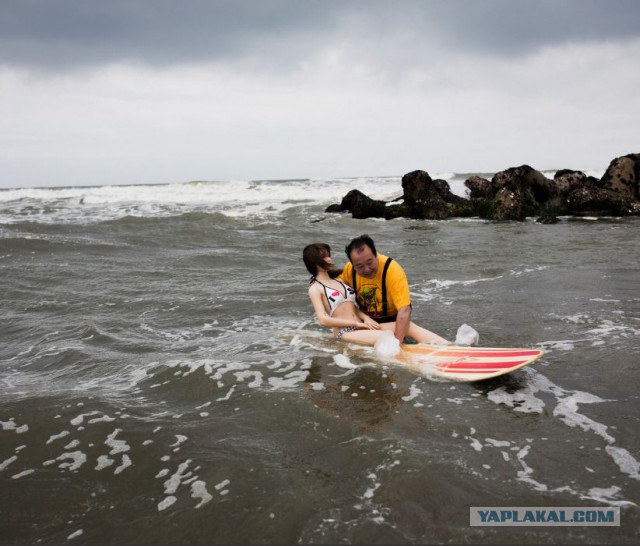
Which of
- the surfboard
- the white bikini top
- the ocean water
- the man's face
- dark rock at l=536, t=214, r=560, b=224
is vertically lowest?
the ocean water

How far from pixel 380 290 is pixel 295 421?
8.21 feet

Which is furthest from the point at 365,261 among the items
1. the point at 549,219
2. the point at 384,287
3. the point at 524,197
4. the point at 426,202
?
the point at 524,197

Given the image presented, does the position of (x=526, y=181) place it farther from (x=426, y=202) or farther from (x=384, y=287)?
(x=384, y=287)

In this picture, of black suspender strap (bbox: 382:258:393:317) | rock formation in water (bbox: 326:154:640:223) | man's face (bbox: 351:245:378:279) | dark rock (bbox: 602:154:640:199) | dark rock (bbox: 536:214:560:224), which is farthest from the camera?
dark rock (bbox: 602:154:640:199)

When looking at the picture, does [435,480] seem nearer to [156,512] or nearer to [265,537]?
[265,537]

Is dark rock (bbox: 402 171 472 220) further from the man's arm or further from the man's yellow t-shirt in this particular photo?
the man's arm

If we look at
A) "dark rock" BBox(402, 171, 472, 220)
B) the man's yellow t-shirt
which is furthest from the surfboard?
"dark rock" BBox(402, 171, 472, 220)

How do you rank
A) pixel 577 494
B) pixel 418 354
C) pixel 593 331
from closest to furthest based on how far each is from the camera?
pixel 577 494 < pixel 418 354 < pixel 593 331

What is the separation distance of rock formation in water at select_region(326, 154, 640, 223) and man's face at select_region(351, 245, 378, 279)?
17793mm

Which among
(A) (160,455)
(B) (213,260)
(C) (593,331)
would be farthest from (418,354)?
(B) (213,260)

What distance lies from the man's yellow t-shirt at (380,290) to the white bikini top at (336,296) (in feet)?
0.27

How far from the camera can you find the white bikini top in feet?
21.5

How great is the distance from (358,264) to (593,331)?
3272 millimetres

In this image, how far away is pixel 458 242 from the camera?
56.0 feet
